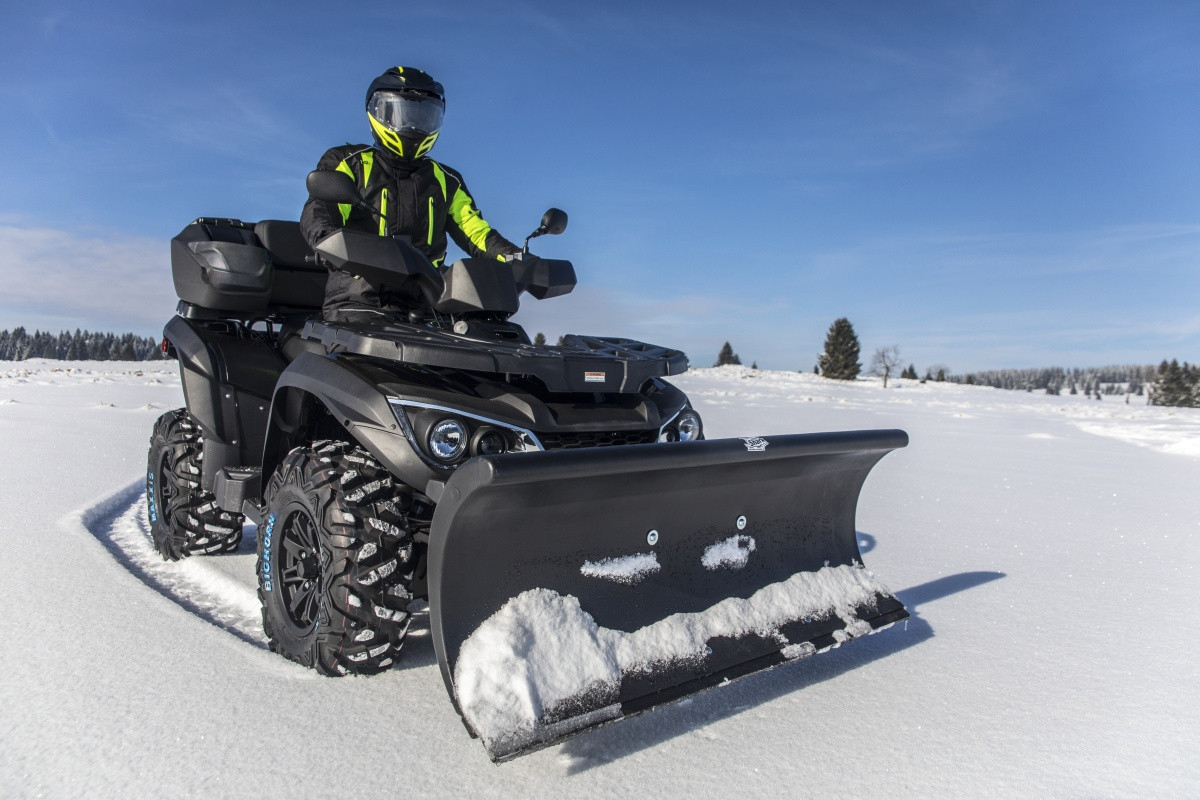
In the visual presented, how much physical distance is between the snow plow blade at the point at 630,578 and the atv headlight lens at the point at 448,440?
38 centimetres

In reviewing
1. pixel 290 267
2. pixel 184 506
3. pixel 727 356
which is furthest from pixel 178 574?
pixel 727 356

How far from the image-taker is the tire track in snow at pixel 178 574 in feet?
11.5

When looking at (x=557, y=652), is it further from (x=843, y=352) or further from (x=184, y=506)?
(x=843, y=352)

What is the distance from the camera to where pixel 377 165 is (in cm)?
380

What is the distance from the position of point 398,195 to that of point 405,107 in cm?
43

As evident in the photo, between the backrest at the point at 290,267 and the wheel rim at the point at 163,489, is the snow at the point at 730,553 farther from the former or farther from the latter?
the wheel rim at the point at 163,489

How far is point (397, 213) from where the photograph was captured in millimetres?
3879

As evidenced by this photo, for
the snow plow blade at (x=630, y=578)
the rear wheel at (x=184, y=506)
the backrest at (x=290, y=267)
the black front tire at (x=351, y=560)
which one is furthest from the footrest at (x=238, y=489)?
the snow plow blade at (x=630, y=578)

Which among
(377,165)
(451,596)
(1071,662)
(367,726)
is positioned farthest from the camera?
(377,165)

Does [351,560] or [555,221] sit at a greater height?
[555,221]

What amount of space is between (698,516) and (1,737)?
220 centimetres

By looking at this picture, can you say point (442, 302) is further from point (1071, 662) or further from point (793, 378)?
point (793, 378)

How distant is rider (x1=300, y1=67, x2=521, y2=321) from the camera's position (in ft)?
11.3

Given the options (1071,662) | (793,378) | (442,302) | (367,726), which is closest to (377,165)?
(442,302)
